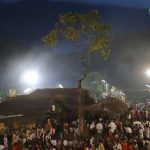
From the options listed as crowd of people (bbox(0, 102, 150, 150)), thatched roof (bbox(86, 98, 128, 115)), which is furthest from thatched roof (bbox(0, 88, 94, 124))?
crowd of people (bbox(0, 102, 150, 150))

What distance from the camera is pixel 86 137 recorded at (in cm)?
2495

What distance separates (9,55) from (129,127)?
47608 millimetres

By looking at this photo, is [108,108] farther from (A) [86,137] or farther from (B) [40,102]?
(B) [40,102]

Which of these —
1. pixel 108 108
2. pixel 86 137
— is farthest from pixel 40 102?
pixel 86 137

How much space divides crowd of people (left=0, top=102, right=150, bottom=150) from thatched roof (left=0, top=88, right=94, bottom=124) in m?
2.73

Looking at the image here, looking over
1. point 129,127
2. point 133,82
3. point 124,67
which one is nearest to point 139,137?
point 129,127

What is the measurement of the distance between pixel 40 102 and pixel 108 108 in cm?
631

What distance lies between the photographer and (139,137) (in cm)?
2234

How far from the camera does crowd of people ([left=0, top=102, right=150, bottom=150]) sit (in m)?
20.3

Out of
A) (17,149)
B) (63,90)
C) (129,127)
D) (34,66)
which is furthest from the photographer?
(34,66)

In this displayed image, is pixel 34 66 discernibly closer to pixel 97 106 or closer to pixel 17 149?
pixel 97 106

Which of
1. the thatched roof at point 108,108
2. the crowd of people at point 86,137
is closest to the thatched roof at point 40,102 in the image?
the thatched roof at point 108,108

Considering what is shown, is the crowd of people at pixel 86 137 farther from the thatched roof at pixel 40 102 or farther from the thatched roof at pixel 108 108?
the thatched roof at pixel 40 102

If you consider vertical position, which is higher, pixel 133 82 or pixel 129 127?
pixel 133 82
